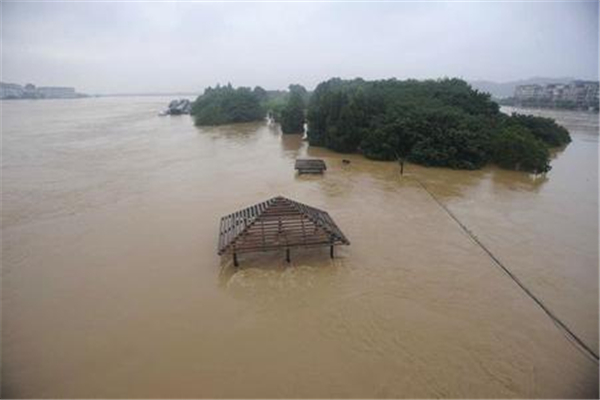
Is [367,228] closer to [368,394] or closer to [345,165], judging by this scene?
[368,394]

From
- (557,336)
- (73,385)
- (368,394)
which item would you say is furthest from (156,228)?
(557,336)

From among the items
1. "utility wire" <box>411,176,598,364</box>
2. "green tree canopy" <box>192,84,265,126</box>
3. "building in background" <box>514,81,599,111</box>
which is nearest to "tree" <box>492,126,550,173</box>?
"utility wire" <box>411,176,598,364</box>

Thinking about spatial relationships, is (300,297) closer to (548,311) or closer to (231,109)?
(548,311)

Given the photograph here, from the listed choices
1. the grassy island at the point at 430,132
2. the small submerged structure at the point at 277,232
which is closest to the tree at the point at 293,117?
the grassy island at the point at 430,132

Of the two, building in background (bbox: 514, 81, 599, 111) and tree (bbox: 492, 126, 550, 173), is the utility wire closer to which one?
tree (bbox: 492, 126, 550, 173)

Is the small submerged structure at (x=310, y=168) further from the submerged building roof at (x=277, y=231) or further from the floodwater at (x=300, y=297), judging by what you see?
the submerged building roof at (x=277, y=231)

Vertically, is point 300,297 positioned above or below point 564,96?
below

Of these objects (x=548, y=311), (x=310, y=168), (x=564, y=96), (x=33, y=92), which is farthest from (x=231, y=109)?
(x=33, y=92)
